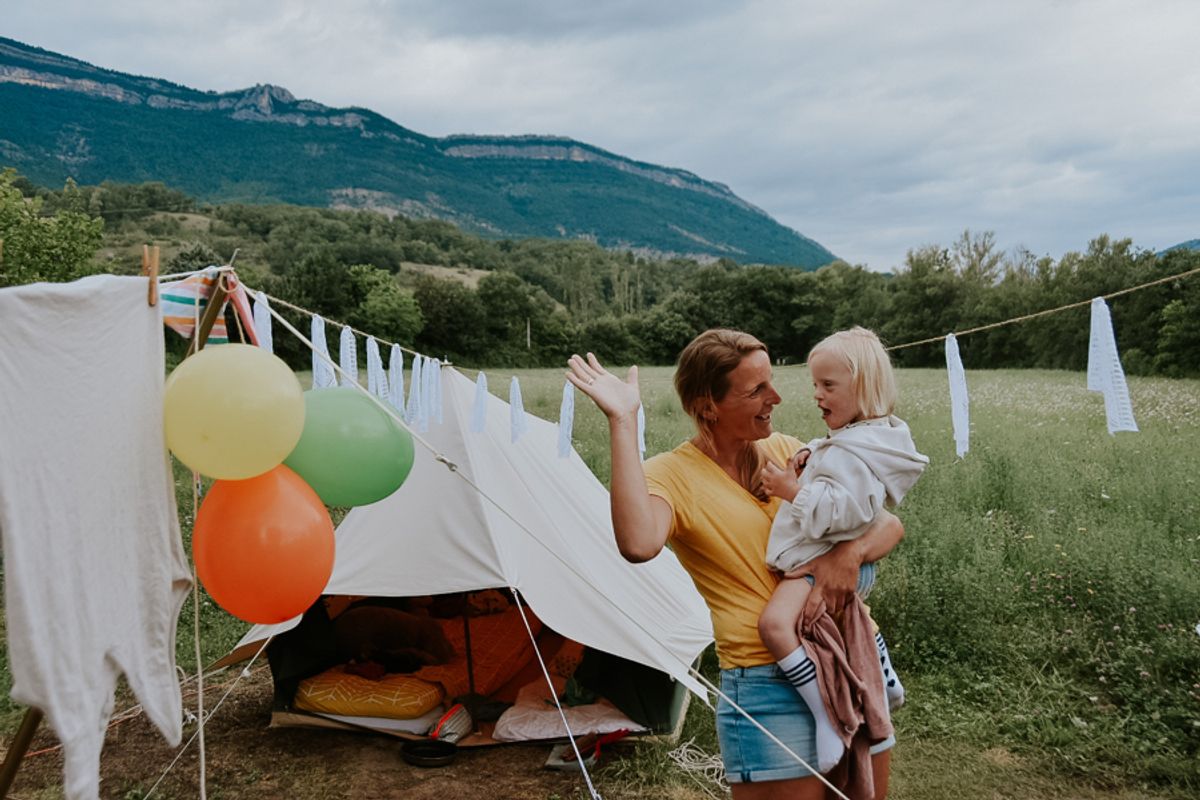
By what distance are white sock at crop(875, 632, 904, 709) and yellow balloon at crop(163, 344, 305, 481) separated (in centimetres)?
161

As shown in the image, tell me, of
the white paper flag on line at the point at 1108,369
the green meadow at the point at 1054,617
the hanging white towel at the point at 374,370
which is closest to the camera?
the white paper flag on line at the point at 1108,369

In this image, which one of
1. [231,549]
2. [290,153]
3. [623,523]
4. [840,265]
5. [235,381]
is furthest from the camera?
[290,153]

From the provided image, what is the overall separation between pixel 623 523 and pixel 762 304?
47019 millimetres

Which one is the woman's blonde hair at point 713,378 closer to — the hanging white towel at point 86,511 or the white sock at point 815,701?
the white sock at point 815,701

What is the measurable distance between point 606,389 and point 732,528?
448 mm

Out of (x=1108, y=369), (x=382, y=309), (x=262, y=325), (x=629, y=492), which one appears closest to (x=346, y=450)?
(x=262, y=325)

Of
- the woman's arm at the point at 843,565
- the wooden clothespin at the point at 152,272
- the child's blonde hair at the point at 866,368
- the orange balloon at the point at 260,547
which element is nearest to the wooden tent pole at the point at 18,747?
the orange balloon at the point at 260,547

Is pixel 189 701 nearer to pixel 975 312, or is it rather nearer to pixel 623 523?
pixel 623 523

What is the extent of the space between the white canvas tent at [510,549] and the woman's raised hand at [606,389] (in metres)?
2.38

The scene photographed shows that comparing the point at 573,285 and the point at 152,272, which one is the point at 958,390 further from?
the point at 573,285

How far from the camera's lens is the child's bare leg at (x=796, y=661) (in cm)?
178

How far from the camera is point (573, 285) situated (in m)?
62.7

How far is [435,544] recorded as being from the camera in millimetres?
4570

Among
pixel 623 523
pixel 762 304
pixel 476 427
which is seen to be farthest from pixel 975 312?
pixel 623 523
